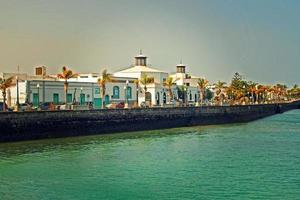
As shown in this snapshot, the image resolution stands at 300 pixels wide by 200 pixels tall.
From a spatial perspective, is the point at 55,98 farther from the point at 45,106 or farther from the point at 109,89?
the point at 109,89

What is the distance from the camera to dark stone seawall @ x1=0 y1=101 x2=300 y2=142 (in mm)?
50406

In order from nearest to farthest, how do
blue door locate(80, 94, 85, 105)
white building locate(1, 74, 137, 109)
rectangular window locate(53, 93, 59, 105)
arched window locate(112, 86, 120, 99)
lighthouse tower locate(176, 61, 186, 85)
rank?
white building locate(1, 74, 137, 109) < rectangular window locate(53, 93, 59, 105) < blue door locate(80, 94, 85, 105) < arched window locate(112, 86, 120, 99) < lighthouse tower locate(176, 61, 186, 85)

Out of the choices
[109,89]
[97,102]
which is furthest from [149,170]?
[109,89]

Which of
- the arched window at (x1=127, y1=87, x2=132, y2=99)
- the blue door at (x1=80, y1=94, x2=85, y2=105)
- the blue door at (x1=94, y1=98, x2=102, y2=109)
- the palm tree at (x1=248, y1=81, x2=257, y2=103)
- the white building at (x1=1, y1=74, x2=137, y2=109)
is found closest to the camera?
the white building at (x1=1, y1=74, x2=137, y2=109)

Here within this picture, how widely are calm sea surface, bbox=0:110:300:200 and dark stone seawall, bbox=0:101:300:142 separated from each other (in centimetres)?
291

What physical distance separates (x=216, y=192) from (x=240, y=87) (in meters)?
126

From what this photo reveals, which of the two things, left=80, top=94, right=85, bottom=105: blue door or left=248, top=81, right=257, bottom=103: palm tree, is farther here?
left=248, top=81, right=257, bottom=103: palm tree

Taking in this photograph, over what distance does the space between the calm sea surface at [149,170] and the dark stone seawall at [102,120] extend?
2.91 metres

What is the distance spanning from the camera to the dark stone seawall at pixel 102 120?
165 feet

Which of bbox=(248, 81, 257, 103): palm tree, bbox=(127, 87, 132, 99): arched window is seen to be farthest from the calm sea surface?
bbox=(248, 81, 257, 103): palm tree

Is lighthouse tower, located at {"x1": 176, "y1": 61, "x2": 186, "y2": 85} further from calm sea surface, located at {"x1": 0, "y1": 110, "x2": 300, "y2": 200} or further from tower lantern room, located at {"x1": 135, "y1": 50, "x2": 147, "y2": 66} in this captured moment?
calm sea surface, located at {"x1": 0, "y1": 110, "x2": 300, "y2": 200}

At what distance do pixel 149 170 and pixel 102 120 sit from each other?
30505 mm

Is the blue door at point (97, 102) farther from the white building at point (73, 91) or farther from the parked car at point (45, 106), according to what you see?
the parked car at point (45, 106)

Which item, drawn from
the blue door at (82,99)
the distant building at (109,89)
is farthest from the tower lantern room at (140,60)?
the blue door at (82,99)
